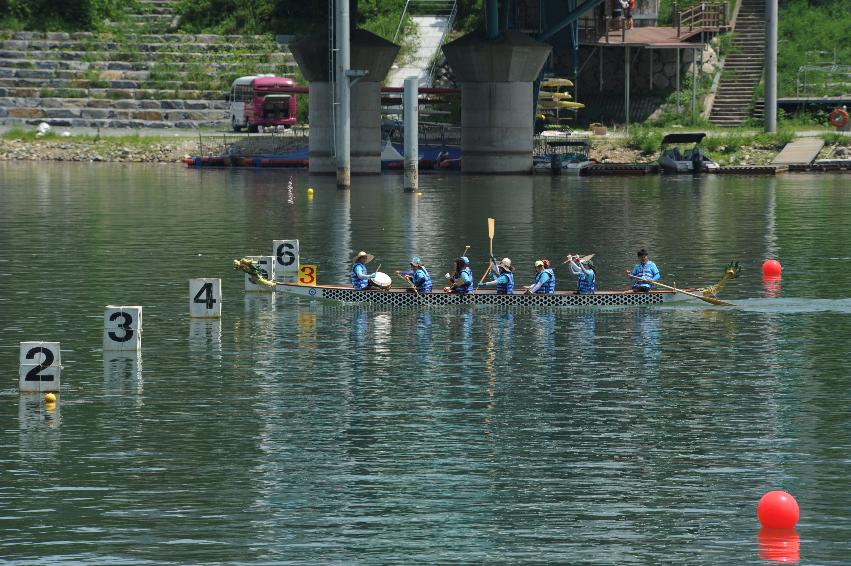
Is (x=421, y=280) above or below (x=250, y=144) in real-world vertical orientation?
below

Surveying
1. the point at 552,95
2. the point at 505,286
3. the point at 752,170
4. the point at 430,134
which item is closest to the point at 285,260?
the point at 505,286

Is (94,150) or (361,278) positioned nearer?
(361,278)

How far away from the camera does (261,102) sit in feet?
438

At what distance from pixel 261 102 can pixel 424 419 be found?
98895mm

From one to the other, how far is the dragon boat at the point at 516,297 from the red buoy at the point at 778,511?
25.0 metres

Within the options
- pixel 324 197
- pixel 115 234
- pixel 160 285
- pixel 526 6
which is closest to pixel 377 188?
pixel 324 197

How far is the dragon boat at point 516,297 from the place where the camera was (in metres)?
53.9

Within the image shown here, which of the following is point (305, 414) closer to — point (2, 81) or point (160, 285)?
point (160, 285)

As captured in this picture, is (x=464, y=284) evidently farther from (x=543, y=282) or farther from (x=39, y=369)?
(x=39, y=369)

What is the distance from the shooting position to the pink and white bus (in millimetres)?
132375

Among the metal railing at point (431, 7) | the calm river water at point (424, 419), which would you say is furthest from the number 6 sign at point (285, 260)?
the metal railing at point (431, 7)

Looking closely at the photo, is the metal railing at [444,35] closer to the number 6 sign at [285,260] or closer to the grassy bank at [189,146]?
the grassy bank at [189,146]

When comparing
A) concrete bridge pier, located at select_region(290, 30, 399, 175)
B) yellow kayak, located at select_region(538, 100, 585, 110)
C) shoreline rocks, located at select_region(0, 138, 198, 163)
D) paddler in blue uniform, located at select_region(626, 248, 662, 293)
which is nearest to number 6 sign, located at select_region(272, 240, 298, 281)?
paddler in blue uniform, located at select_region(626, 248, 662, 293)

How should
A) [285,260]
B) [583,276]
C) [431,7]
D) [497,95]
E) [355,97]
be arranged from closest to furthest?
[583,276] → [285,260] → [497,95] → [355,97] → [431,7]
